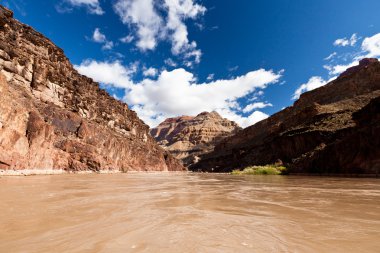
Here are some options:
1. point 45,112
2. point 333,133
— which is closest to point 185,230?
point 45,112

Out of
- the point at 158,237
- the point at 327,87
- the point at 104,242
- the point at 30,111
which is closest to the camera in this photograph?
the point at 104,242

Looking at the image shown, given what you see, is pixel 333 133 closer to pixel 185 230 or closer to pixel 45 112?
Answer: pixel 185 230

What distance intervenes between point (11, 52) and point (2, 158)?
16.7 metres

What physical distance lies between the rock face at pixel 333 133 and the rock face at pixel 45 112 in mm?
32676

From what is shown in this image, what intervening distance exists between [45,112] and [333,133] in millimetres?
43232

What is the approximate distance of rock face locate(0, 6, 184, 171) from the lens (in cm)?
2389

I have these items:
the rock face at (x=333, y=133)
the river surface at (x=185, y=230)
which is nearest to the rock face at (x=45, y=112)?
the river surface at (x=185, y=230)

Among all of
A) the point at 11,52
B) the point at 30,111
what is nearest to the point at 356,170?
the point at 30,111

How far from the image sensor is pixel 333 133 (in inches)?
1469

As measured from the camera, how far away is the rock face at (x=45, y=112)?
23891mm

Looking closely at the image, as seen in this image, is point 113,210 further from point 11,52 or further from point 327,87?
point 327,87

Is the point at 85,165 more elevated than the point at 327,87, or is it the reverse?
the point at 327,87

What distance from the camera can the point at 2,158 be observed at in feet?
68.7

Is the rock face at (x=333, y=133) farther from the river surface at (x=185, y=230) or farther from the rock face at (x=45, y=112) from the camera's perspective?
the rock face at (x=45, y=112)
